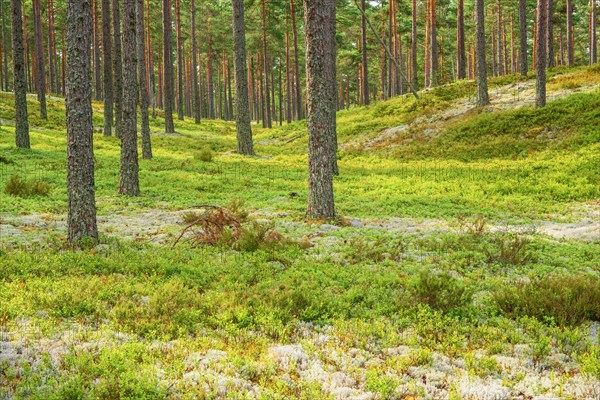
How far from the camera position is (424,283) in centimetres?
594

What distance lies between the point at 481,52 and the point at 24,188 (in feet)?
73.4

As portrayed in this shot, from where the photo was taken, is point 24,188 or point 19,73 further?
point 19,73

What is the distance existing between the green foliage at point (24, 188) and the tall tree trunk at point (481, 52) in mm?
21698

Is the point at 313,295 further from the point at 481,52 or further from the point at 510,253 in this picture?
the point at 481,52

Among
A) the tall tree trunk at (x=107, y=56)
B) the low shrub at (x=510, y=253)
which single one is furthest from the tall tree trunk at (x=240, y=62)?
the low shrub at (x=510, y=253)

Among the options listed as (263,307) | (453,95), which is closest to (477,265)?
(263,307)

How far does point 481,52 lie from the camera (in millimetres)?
23984

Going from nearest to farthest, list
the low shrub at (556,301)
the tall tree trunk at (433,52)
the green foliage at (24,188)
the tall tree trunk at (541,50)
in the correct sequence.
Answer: the low shrub at (556,301)
the green foliage at (24,188)
the tall tree trunk at (541,50)
the tall tree trunk at (433,52)

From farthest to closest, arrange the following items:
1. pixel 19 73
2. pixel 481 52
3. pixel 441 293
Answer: pixel 481 52
pixel 19 73
pixel 441 293

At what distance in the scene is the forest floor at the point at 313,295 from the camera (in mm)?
3996

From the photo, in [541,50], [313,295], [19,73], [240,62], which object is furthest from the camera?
[240,62]

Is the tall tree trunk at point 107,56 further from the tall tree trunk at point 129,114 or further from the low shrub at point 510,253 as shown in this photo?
the low shrub at point 510,253

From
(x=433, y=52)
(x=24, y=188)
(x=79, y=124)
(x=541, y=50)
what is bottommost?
(x=24, y=188)

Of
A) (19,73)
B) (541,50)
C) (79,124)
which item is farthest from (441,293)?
Result: (19,73)
